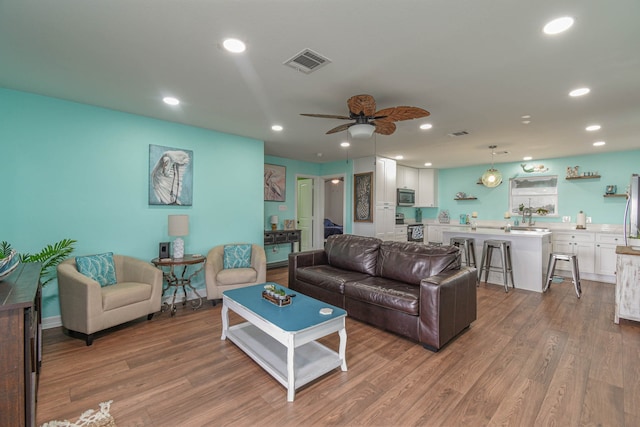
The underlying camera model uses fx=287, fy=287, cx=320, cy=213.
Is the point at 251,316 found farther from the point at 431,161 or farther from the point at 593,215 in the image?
the point at 593,215

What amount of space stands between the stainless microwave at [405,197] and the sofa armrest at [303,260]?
3715 millimetres

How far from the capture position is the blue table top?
6.98 feet

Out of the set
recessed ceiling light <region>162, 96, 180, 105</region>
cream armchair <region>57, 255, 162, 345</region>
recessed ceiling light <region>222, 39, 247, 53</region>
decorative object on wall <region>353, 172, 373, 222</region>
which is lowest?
cream armchair <region>57, 255, 162, 345</region>

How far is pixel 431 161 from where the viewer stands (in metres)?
6.90

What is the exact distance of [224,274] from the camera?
12.5ft

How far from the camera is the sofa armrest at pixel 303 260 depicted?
4.13m

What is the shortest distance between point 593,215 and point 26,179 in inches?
359

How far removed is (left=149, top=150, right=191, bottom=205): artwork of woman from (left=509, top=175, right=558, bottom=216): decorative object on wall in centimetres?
706

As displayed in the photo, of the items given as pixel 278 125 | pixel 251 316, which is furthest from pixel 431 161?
pixel 251 316

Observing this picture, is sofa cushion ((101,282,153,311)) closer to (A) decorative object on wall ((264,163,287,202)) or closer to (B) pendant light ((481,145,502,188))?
(A) decorative object on wall ((264,163,287,202))

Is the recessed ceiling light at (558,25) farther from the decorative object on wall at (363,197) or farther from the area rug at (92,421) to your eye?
the decorative object on wall at (363,197)

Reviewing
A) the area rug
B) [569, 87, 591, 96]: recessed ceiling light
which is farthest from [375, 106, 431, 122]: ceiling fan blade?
the area rug

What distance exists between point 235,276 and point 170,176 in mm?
1627

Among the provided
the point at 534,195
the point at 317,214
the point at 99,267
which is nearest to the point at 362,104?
the point at 99,267
